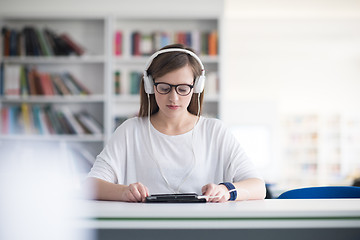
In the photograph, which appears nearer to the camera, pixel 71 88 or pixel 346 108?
pixel 71 88

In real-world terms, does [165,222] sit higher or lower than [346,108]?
lower

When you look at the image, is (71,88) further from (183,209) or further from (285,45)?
(285,45)

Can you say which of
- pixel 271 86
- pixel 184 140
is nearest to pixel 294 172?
pixel 271 86

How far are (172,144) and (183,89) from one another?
0.22 meters

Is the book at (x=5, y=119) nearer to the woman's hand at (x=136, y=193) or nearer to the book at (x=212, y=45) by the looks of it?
the book at (x=212, y=45)

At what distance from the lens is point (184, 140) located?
1521 mm

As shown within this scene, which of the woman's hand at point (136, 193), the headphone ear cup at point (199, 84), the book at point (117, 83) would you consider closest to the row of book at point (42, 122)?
the book at point (117, 83)

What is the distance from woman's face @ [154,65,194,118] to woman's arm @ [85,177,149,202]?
0.33 meters

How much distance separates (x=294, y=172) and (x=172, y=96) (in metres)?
8.57

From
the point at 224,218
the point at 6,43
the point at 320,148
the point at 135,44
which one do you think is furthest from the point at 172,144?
the point at 320,148

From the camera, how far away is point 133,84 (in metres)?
4.07

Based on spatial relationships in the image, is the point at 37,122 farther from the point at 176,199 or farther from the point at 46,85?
the point at 176,199

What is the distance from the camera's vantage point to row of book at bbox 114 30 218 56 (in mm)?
4055

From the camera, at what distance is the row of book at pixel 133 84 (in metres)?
4.02
